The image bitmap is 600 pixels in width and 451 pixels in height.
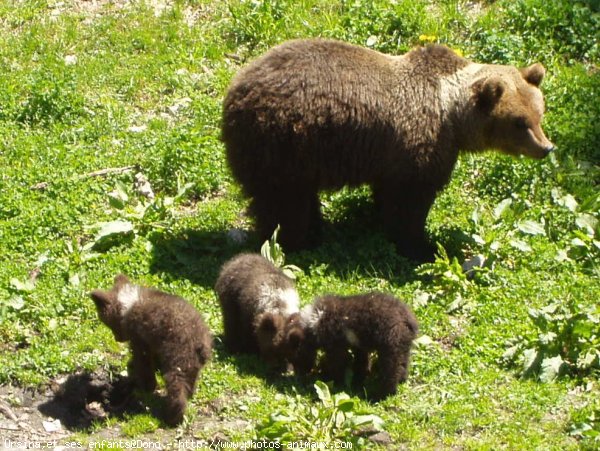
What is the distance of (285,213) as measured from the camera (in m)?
11.2

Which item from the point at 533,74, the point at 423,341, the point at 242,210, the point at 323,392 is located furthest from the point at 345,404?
the point at 533,74

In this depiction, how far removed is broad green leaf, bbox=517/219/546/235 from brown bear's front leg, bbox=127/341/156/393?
4306 mm

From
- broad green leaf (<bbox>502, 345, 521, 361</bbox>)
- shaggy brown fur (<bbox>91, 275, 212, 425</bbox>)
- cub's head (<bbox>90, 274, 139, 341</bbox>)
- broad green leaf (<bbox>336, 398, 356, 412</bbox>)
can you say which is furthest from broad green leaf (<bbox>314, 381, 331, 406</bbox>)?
broad green leaf (<bbox>502, 345, 521, 361</bbox>)

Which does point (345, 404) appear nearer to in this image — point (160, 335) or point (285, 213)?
point (160, 335)

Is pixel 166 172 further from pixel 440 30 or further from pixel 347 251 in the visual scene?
pixel 440 30

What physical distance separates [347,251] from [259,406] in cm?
301

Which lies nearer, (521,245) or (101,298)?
(101,298)

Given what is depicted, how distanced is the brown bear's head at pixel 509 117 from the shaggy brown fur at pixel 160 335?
4.14 m

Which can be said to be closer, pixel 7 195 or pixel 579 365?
pixel 579 365

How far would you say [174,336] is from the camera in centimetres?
855

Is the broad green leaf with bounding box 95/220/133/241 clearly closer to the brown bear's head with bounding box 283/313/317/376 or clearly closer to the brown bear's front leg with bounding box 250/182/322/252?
the brown bear's front leg with bounding box 250/182/322/252

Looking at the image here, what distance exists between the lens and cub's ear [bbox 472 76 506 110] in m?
11.2

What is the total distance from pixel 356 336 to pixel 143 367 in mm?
1712

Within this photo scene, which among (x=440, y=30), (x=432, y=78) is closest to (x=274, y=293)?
(x=432, y=78)
